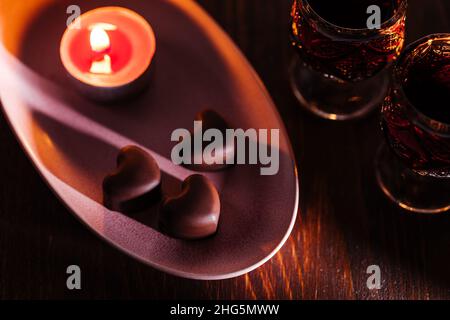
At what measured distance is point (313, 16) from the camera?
60 cm

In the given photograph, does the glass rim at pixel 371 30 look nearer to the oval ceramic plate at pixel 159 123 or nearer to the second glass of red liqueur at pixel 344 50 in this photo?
the second glass of red liqueur at pixel 344 50

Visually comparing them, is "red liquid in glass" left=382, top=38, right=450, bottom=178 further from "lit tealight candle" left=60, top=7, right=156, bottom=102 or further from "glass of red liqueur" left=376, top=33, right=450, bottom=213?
"lit tealight candle" left=60, top=7, right=156, bottom=102

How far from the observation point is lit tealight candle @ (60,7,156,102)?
0.66 m

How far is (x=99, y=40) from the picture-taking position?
67cm

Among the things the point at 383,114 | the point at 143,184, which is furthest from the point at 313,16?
the point at 143,184

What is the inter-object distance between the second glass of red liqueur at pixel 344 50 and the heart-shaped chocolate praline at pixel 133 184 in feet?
0.62

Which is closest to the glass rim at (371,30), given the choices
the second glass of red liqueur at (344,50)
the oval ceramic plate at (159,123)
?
the second glass of red liqueur at (344,50)

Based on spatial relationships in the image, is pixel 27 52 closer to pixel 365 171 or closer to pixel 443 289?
pixel 365 171

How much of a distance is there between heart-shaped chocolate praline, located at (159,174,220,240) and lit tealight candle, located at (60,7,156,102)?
0.13 m

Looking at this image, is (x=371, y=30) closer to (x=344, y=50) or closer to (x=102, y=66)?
(x=344, y=50)

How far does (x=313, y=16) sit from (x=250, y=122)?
123 mm

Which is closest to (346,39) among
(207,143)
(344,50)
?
(344,50)

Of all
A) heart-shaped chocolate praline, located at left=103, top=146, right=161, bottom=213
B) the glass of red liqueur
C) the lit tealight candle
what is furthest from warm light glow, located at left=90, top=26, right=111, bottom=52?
the glass of red liqueur

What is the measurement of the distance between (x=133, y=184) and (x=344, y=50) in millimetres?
230
